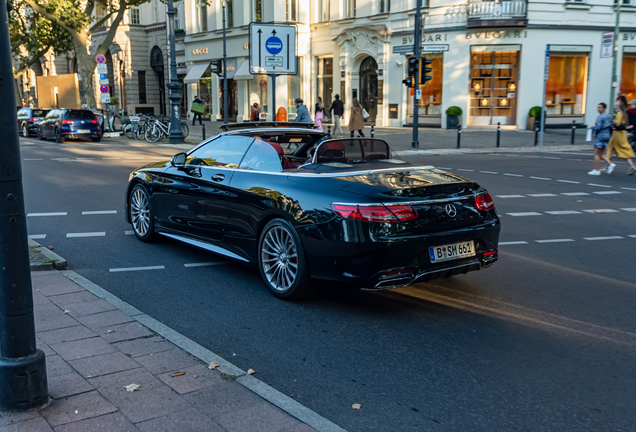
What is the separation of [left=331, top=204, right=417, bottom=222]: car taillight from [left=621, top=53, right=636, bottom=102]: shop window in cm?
3245

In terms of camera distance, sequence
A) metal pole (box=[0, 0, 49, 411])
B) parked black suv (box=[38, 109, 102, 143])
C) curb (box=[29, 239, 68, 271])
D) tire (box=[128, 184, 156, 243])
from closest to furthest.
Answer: metal pole (box=[0, 0, 49, 411]), curb (box=[29, 239, 68, 271]), tire (box=[128, 184, 156, 243]), parked black suv (box=[38, 109, 102, 143])

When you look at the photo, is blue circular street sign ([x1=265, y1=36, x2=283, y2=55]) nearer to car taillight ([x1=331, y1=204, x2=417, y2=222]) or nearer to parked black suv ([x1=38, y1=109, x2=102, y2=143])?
parked black suv ([x1=38, y1=109, x2=102, y2=143])

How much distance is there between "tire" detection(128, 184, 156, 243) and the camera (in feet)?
25.6

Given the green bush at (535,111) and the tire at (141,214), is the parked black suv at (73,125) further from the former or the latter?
the tire at (141,214)

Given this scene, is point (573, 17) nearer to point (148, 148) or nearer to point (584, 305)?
point (148, 148)

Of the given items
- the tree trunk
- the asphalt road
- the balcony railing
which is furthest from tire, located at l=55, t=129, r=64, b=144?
the asphalt road

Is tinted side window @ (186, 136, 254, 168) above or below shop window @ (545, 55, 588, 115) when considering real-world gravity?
below

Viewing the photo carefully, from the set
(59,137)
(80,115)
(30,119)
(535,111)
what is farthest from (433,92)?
(30,119)

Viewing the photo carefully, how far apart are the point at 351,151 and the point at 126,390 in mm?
3311

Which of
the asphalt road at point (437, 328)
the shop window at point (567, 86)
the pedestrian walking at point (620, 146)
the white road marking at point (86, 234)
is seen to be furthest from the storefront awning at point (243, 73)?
the white road marking at point (86, 234)

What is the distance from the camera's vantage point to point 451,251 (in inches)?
210

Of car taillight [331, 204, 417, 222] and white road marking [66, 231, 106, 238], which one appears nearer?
car taillight [331, 204, 417, 222]

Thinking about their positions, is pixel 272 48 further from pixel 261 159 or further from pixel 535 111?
pixel 261 159

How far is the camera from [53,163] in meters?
18.3
